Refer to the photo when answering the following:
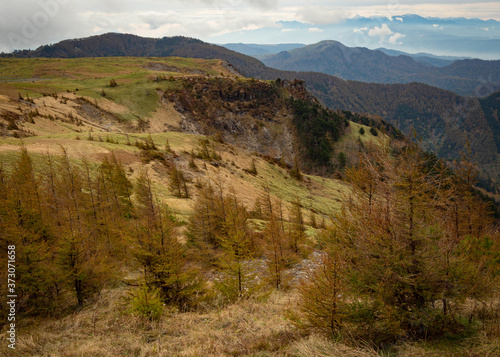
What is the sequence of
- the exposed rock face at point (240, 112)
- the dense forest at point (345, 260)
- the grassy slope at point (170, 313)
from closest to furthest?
the dense forest at point (345, 260) < the grassy slope at point (170, 313) < the exposed rock face at point (240, 112)

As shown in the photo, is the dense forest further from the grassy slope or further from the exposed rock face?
the exposed rock face

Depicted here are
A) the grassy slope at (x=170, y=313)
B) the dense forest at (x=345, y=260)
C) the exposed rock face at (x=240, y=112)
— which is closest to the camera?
the dense forest at (x=345, y=260)

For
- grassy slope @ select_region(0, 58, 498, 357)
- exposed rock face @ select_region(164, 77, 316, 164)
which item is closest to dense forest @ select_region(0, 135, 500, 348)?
grassy slope @ select_region(0, 58, 498, 357)

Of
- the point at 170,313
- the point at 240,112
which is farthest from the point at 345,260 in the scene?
the point at 240,112

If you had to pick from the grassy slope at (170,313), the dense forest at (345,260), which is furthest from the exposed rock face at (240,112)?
the dense forest at (345,260)

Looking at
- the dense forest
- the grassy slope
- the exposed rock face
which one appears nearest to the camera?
the dense forest

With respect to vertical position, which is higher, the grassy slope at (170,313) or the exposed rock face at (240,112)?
the exposed rock face at (240,112)

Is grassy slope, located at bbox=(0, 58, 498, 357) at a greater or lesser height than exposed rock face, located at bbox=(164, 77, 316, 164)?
lesser

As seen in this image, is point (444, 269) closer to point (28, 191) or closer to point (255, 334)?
point (255, 334)

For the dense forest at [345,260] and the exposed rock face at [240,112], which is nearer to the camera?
the dense forest at [345,260]

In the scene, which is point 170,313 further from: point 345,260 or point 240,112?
point 240,112

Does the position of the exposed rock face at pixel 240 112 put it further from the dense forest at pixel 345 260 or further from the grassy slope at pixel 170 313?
the dense forest at pixel 345 260

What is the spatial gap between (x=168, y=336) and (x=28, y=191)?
1247 centimetres

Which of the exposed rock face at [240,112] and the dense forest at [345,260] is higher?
the exposed rock face at [240,112]
